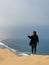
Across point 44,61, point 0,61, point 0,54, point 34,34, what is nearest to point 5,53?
point 0,54

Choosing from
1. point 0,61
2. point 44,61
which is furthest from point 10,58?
point 44,61

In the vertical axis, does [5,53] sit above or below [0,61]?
above

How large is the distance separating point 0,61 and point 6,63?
351mm

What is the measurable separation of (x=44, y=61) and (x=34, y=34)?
682 centimetres

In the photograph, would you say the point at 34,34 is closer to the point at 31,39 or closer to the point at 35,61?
the point at 31,39

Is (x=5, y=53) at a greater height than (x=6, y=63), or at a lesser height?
greater

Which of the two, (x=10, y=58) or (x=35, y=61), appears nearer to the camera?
(x=35, y=61)

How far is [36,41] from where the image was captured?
18.0 metres

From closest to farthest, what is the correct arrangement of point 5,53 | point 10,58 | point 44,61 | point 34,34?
point 44,61, point 10,58, point 5,53, point 34,34

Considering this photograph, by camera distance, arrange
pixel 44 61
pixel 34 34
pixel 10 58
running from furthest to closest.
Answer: pixel 34 34 → pixel 10 58 → pixel 44 61

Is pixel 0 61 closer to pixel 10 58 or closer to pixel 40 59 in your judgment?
pixel 10 58

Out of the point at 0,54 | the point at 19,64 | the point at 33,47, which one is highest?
the point at 33,47

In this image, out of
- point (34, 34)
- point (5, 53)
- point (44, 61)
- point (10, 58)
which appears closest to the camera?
point (44, 61)

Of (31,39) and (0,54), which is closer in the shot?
(0,54)
